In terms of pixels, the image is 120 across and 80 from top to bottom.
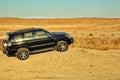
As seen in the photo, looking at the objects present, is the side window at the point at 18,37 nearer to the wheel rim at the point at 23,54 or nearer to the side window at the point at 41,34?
the wheel rim at the point at 23,54

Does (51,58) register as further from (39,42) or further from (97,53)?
(97,53)

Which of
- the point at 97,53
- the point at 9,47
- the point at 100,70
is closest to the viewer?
the point at 100,70

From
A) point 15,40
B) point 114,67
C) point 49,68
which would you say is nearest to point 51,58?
point 49,68

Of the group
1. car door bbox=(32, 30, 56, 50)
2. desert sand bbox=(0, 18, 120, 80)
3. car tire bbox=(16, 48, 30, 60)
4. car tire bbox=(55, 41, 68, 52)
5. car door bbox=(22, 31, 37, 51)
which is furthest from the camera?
car tire bbox=(55, 41, 68, 52)

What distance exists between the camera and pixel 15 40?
1922 cm

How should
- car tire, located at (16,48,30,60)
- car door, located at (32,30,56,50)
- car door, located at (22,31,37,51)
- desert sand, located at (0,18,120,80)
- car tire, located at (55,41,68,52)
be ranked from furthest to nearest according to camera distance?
car tire, located at (55,41,68,52) → car door, located at (32,30,56,50) → car door, located at (22,31,37,51) → car tire, located at (16,48,30,60) → desert sand, located at (0,18,120,80)

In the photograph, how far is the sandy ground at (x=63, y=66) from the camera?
1698 cm

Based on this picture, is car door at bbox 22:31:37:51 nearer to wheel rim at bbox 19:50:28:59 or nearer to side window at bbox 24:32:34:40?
side window at bbox 24:32:34:40

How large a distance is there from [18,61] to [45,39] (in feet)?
7.18

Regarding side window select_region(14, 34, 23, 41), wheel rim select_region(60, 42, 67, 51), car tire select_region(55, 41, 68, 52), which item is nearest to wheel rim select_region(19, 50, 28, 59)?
side window select_region(14, 34, 23, 41)

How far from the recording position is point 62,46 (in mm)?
20000

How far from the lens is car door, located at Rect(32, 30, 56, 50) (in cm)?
1973

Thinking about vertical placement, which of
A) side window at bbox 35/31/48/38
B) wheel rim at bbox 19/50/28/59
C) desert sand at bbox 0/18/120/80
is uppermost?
side window at bbox 35/31/48/38

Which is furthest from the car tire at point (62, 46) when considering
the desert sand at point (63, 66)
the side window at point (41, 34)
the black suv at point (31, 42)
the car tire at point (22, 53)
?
the car tire at point (22, 53)
